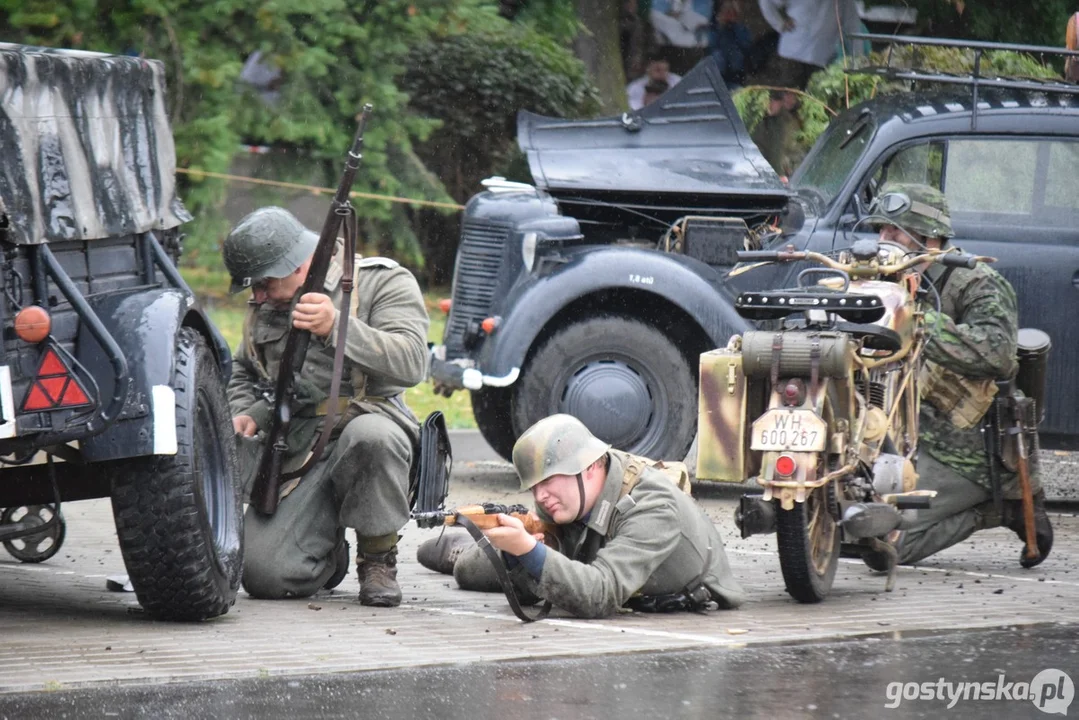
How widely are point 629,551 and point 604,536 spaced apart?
0.51 ft

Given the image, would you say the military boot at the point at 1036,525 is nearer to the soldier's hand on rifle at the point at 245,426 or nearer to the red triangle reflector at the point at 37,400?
the soldier's hand on rifle at the point at 245,426

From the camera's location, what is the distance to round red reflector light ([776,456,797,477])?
611 centimetres

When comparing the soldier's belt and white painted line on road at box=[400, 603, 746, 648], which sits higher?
the soldier's belt

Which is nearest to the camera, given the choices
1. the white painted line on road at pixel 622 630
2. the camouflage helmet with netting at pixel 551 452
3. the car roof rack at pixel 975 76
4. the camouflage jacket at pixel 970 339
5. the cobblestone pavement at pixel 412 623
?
the cobblestone pavement at pixel 412 623

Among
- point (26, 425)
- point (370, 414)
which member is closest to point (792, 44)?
point (370, 414)

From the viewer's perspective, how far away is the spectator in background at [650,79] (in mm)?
18422

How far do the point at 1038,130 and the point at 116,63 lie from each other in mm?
5045

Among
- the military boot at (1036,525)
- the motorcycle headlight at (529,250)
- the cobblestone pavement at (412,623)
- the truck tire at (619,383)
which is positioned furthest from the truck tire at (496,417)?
the military boot at (1036,525)

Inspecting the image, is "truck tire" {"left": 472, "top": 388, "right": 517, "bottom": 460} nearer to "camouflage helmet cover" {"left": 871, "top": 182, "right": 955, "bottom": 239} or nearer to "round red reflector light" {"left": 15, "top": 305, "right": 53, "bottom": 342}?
"camouflage helmet cover" {"left": 871, "top": 182, "right": 955, "bottom": 239}

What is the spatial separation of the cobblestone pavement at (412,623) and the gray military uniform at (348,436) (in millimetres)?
187

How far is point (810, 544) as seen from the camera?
634 centimetres

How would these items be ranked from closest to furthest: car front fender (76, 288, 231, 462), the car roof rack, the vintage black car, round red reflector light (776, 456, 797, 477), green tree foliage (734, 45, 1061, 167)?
car front fender (76, 288, 231, 462), round red reflector light (776, 456, 797, 477), the car roof rack, the vintage black car, green tree foliage (734, 45, 1061, 167)

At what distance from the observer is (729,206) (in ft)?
32.5

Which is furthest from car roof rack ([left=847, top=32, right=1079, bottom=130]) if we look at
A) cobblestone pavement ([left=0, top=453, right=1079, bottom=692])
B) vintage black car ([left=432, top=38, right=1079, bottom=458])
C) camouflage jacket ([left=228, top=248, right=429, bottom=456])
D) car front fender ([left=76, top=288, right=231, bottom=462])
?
car front fender ([left=76, top=288, right=231, bottom=462])
